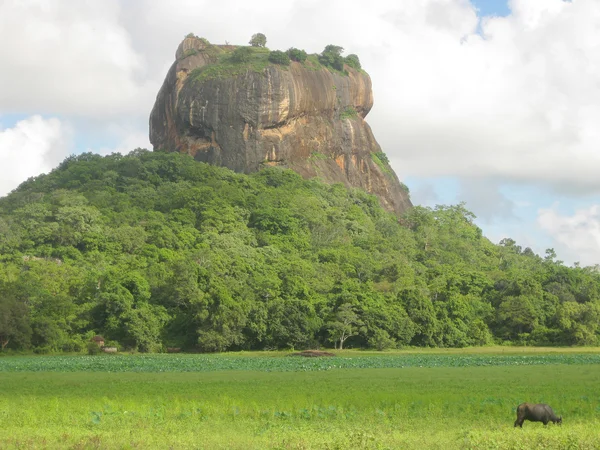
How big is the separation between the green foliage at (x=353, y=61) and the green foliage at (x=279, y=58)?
47.9 feet

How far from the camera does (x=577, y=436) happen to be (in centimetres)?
1569

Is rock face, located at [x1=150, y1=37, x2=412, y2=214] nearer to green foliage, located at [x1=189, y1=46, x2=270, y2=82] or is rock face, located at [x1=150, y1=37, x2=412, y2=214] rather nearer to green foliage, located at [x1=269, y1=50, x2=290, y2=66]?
green foliage, located at [x1=189, y1=46, x2=270, y2=82]

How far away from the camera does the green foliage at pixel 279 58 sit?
345ft

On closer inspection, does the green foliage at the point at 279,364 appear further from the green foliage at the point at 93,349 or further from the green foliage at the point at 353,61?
the green foliage at the point at 353,61

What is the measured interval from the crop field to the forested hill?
17112 mm

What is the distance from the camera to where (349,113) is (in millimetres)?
115000

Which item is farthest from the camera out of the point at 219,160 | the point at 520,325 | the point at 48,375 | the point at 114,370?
the point at 219,160

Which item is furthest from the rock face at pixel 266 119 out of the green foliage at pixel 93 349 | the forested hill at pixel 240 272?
the green foliage at pixel 93 349

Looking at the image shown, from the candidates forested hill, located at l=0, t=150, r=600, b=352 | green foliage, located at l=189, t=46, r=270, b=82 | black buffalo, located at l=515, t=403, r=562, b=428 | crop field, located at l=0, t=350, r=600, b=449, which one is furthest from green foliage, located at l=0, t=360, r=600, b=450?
green foliage, located at l=189, t=46, r=270, b=82

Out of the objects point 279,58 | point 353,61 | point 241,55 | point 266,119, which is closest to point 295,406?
point 266,119

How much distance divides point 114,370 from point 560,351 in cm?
3253

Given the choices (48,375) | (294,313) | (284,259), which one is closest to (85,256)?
(284,259)

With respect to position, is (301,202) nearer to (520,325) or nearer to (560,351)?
(520,325)

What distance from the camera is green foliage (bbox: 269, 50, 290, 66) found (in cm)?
10506
